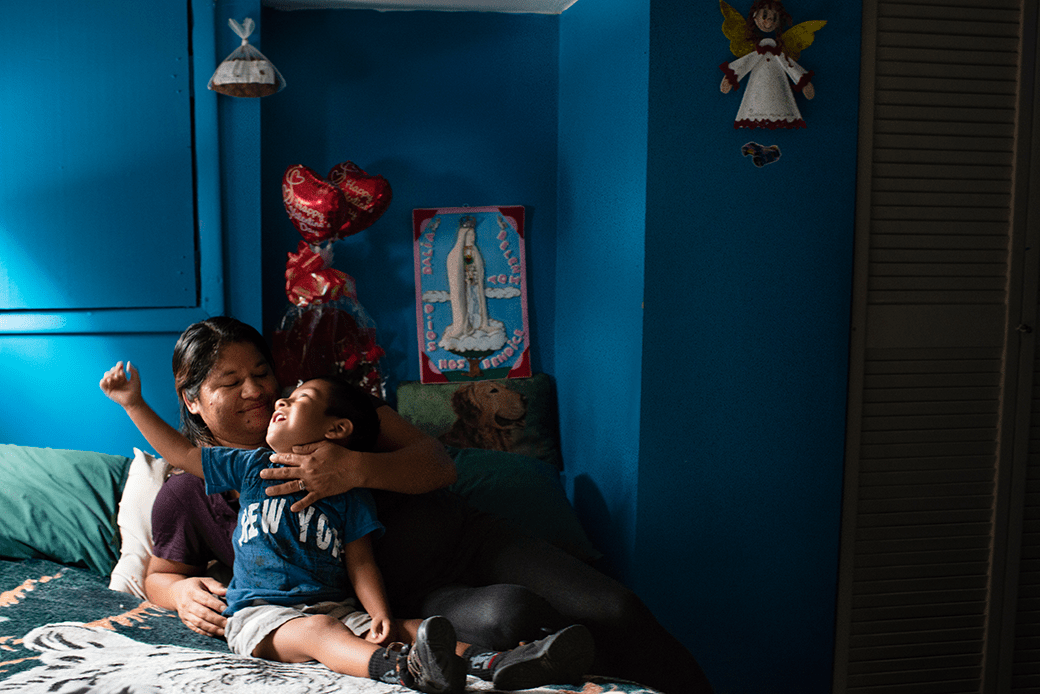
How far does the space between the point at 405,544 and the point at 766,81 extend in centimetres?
144

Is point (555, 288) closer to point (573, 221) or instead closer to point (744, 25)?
point (573, 221)

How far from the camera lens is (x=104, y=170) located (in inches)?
94.5

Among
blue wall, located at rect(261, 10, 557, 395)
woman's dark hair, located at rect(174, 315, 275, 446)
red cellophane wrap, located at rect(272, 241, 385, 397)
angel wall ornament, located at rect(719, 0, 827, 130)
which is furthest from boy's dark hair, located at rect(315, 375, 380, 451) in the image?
angel wall ornament, located at rect(719, 0, 827, 130)

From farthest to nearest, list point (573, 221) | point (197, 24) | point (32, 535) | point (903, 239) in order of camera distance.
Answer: point (573, 221)
point (197, 24)
point (903, 239)
point (32, 535)

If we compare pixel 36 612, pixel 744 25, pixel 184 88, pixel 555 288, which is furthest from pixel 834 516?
pixel 184 88

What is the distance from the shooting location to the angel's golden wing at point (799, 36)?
2.10 m

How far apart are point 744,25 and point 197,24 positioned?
1.54m

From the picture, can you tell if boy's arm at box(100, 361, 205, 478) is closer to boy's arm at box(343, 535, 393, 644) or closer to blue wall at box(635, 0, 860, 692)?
boy's arm at box(343, 535, 393, 644)

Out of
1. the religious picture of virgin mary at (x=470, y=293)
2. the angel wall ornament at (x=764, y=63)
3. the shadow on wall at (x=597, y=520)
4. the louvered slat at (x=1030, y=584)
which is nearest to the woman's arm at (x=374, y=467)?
the shadow on wall at (x=597, y=520)

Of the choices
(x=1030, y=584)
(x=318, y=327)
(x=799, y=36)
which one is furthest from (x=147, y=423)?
(x=1030, y=584)

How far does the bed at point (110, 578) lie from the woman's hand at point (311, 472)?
A: 32 cm

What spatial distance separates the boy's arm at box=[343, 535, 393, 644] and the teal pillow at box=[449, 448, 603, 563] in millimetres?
495

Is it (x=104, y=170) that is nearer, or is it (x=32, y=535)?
(x=32, y=535)

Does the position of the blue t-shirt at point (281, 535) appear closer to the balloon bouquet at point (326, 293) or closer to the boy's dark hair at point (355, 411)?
the boy's dark hair at point (355, 411)
